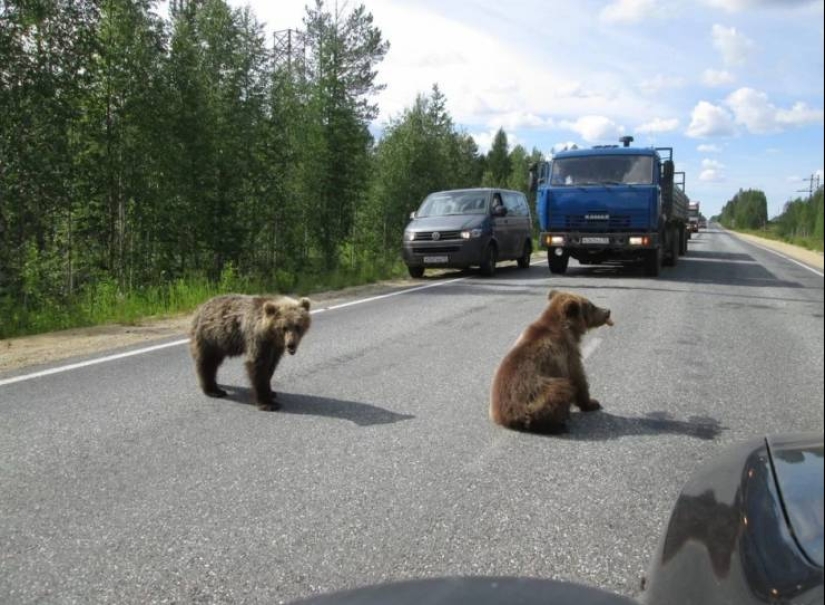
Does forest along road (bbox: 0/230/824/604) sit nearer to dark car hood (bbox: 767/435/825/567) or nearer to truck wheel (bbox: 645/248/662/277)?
dark car hood (bbox: 767/435/825/567)

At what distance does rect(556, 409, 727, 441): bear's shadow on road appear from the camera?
4984mm

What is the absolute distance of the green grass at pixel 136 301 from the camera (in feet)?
33.0

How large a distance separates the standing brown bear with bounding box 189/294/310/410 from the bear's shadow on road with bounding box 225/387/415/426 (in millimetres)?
155

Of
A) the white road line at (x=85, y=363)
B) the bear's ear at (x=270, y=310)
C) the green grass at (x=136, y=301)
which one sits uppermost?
the bear's ear at (x=270, y=310)

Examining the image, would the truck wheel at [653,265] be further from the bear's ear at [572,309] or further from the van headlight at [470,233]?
the bear's ear at [572,309]

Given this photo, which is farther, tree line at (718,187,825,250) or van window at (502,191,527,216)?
van window at (502,191,527,216)

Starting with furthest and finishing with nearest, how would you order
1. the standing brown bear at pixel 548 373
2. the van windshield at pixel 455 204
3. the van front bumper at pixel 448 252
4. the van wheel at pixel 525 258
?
the van wheel at pixel 525 258, the van windshield at pixel 455 204, the van front bumper at pixel 448 252, the standing brown bear at pixel 548 373

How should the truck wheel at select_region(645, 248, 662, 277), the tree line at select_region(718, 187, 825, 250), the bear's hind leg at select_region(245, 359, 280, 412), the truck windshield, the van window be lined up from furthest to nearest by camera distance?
the van window, the truck wheel at select_region(645, 248, 662, 277), the truck windshield, the bear's hind leg at select_region(245, 359, 280, 412), the tree line at select_region(718, 187, 825, 250)

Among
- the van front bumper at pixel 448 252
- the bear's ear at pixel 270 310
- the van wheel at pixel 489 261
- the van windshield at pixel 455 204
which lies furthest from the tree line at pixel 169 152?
the bear's ear at pixel 270 310

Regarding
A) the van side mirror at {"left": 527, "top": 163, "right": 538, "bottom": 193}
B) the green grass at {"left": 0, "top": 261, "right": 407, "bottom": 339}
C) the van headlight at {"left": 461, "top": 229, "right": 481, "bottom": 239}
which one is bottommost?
the green grass at {"left": 0, "top": 261, "right": 407, "bottom": 339}

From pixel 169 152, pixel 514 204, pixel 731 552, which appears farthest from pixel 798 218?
pixel 514 204

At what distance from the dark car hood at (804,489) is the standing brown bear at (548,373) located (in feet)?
12.0

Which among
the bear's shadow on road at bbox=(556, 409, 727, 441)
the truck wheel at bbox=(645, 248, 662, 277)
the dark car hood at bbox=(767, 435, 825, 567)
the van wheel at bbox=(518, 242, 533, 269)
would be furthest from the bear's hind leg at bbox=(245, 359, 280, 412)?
the van wheel at bbox=(518, 242, 533, 269)

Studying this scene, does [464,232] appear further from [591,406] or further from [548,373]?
[548,373]
